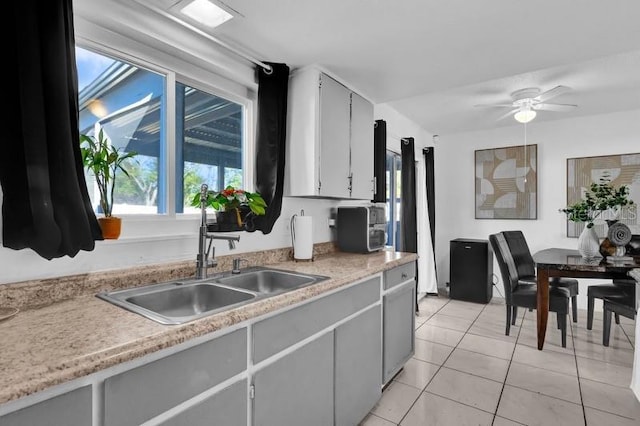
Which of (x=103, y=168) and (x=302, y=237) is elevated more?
(x=103, y=168)

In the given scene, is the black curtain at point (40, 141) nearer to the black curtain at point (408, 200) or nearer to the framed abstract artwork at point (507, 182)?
the black curtain at point (408, 200)

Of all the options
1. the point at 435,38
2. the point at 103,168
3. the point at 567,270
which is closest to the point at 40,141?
the point at 103,168

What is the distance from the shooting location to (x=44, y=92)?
3.80ft

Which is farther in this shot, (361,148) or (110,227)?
(361,148)

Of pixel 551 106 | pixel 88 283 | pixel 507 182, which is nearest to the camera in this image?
pixel 88 283

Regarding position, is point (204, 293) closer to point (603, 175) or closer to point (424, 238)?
point (424, 238)

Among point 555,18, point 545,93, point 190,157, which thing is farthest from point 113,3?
point 545,93

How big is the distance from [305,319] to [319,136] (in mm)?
1264

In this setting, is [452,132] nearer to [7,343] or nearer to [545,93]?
[545,93]

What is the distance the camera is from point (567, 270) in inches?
108

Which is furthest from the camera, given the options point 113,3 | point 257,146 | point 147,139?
point 257,146

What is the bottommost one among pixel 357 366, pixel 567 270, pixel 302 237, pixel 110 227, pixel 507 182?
pixel 357 366

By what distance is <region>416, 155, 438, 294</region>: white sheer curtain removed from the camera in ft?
15.2

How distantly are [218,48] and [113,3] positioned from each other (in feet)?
1.88
